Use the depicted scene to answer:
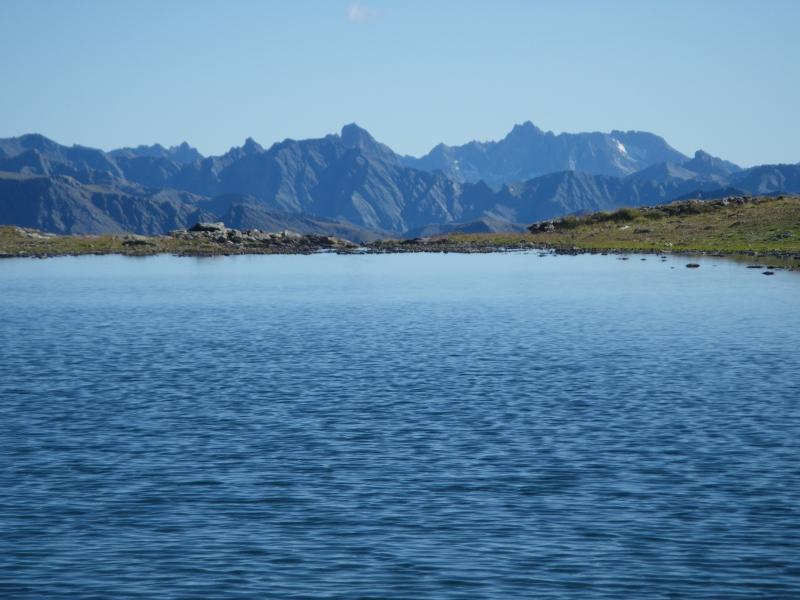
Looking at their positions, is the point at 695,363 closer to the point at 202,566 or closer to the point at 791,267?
the point at 202,566

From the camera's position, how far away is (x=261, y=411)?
43094 mm

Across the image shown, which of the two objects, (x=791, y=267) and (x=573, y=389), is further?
(x=791, y=267)

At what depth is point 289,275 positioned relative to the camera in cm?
14775

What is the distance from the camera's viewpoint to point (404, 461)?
109 feet

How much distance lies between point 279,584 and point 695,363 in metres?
38.6

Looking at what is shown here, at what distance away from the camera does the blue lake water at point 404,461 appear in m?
23.3

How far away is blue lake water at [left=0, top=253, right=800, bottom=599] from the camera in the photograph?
76.6 ft

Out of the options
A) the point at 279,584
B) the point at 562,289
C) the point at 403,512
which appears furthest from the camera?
the point at 562,289

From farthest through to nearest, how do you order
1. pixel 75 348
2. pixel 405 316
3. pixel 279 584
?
pixel 405 316 < pixel 75 348 < pixel 279 584

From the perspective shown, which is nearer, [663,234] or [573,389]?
[573,389]

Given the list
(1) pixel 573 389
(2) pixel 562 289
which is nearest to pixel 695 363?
(1) pixel 573 389

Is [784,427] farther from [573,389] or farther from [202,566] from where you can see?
[202,566]

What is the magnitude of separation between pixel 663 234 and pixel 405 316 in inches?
4748

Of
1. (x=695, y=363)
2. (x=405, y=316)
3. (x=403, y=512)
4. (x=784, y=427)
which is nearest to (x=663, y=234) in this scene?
(x=405, y=316)
